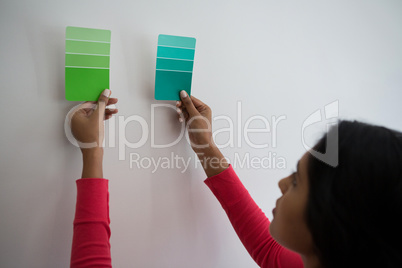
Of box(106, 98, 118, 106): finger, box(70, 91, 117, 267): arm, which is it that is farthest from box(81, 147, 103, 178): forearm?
box(106, 98, 118, 106): finger

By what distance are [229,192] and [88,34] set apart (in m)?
0.47

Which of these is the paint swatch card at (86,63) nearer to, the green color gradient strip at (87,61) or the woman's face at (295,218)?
the green color gradient strip at (87,61)

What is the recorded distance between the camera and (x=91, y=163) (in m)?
0.53

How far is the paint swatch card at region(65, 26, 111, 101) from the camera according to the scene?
1.75 ft

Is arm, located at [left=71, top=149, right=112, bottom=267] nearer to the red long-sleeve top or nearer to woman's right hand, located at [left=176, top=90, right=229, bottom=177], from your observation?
the red long-sleeve top

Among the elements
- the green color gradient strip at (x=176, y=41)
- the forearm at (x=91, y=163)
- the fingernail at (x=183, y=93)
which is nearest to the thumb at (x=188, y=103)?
the fingernail at (x=183, y=93)

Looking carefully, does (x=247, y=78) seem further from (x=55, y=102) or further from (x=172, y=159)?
(x=55, y=102)

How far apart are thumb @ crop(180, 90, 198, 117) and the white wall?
0.16 ft

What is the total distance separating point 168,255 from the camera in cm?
62

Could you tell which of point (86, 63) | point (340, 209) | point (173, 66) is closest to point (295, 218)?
point (340, 209)

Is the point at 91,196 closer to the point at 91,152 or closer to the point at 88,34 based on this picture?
the point at 91,152

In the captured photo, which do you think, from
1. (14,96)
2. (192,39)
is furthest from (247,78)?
(14,96)

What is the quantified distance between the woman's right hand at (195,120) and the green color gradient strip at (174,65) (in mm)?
55

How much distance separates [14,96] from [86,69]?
156mm
